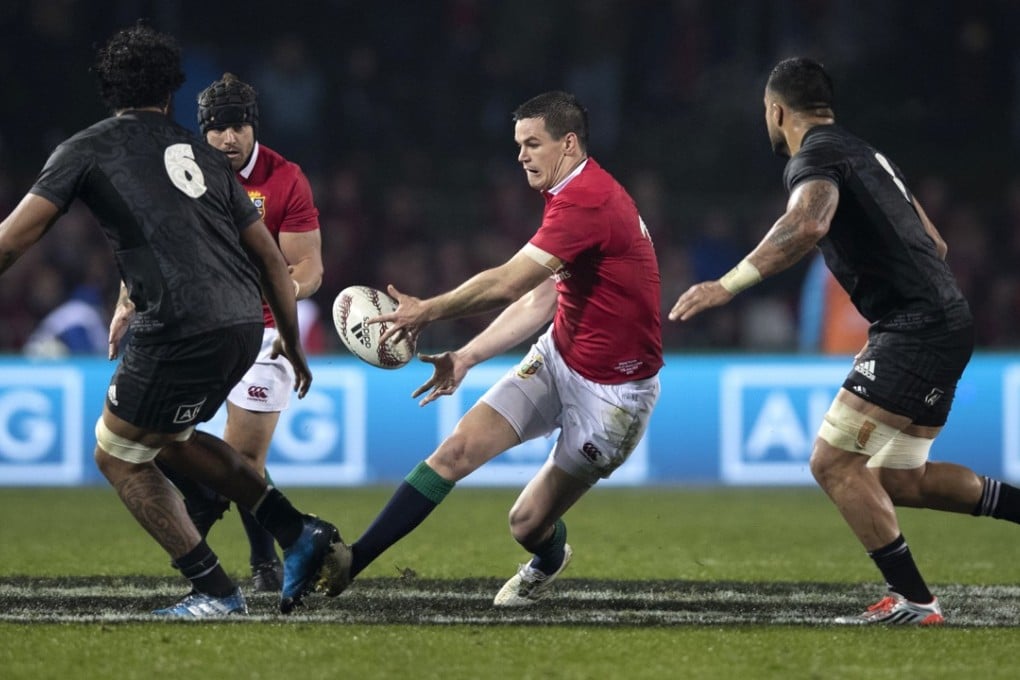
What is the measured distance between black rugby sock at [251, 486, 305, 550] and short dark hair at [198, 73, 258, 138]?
6.22 ft

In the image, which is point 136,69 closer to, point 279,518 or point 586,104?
point 279,518

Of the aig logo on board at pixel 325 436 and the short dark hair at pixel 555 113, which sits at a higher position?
the short dark hair at pixel 555 113

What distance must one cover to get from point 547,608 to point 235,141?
8.25 ft

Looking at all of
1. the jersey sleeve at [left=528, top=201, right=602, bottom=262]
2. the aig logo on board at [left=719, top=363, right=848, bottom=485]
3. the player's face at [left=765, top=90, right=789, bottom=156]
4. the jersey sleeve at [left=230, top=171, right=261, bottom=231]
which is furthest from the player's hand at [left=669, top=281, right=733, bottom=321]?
the aig logo on board at [left=719, top=363, right=848, bottom=485]

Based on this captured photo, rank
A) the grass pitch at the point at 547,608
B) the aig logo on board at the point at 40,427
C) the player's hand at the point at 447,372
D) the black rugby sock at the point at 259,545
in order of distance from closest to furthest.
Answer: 1. the grass pitch at the point at 547,608
2. the player's hand at the point at 447,372
3. the black rugby sock at the point at 259,545
4. the aig logo on board at the point at 40,427

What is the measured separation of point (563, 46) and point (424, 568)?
9.97 meters

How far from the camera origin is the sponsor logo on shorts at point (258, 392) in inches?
268

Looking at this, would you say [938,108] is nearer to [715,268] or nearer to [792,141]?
[715,268]

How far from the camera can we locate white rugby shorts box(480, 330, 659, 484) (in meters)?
6.09

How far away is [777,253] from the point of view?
213 inches

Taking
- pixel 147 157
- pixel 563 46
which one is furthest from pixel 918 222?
pixel 563 46

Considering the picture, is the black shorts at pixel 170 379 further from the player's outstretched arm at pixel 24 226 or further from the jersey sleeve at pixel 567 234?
the jersey sleeve at pixel 567 234

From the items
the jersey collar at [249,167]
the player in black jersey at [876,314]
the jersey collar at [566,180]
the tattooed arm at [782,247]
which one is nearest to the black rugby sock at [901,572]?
the player in black jersey at [876,314]

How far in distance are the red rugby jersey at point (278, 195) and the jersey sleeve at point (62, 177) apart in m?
1.67
